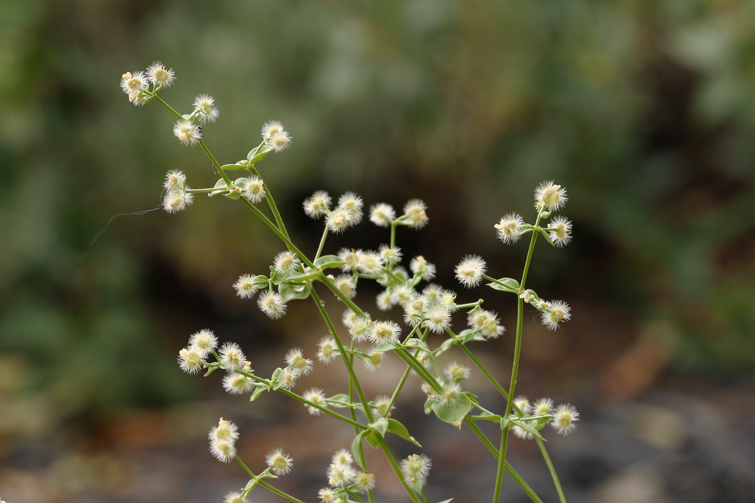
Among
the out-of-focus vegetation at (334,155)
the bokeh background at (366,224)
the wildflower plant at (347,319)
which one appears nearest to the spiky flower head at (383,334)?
the wildflower plant at (347,319)

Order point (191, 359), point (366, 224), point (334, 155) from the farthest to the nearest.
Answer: point (366, 224) → point (334, 155) → point (191, 359)

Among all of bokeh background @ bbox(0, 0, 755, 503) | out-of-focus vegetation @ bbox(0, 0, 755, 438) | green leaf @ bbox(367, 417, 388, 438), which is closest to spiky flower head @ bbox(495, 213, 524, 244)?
green leaf @ bbox(367, 417, 388, 438)

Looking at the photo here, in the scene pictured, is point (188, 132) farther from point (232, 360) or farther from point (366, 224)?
point (366, 224)

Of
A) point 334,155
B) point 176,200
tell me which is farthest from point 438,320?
point 334,155

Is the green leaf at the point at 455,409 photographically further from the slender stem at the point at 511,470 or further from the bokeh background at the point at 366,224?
the bokeh background at the point at 366,224

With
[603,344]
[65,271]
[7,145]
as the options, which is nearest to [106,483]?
[65,271]
